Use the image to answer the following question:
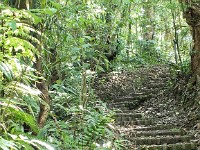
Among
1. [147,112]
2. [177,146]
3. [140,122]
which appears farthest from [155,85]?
[177,146]

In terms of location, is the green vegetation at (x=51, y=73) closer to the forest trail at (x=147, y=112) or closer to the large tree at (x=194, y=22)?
the large tree at (x=194, y=22)

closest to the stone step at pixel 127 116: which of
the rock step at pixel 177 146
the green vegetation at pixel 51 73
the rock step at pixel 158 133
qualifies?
the green vegetation at pixel 51 73

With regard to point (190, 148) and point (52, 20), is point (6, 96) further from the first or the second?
point (190, 148)

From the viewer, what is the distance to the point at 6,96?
2.06 meters

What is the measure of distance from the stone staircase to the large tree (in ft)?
4.10

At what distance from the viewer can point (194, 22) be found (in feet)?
24.7

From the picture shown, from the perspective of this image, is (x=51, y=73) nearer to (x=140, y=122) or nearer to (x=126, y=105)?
(x=140, y=122)

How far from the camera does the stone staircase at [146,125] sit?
218 inches

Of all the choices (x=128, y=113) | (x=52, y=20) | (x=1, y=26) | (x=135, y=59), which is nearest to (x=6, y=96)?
(x=1, y=26)

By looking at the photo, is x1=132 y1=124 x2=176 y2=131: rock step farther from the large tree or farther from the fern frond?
the fern frond

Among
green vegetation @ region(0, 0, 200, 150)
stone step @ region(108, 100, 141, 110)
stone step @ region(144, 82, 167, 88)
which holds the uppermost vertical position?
green vegetation @ region(0, 0, 200, 150)

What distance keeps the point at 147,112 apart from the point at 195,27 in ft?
7.23

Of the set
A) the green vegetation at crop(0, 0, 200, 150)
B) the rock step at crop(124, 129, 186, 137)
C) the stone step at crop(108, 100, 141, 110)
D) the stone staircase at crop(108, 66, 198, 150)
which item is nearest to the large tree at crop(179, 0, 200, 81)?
the green vegetation at crop(0, 0, 200, 150)

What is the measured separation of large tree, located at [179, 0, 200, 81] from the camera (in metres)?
7.44
